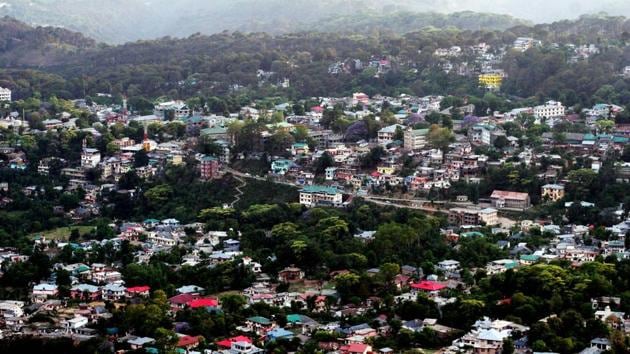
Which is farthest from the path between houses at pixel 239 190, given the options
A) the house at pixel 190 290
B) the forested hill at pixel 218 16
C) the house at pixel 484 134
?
the forested hill at pixel 218 16

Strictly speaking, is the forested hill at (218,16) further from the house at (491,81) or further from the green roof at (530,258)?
the green roof at (530,258)

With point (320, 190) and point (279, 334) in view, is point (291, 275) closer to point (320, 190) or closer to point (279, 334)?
point (279, 334)

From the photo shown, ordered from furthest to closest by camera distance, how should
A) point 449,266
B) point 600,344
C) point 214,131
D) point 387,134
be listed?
point 214,131 < point 387,134 < point 449,266 < point 600,344

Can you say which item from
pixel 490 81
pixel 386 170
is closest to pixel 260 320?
pixel 386 170

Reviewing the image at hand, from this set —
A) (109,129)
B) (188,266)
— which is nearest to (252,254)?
(188,266)

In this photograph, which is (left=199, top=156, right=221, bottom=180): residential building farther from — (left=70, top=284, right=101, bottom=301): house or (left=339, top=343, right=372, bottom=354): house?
(left=339, top=343, right=372, bottom=354): house

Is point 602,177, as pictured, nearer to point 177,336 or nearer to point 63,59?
point 177,336
